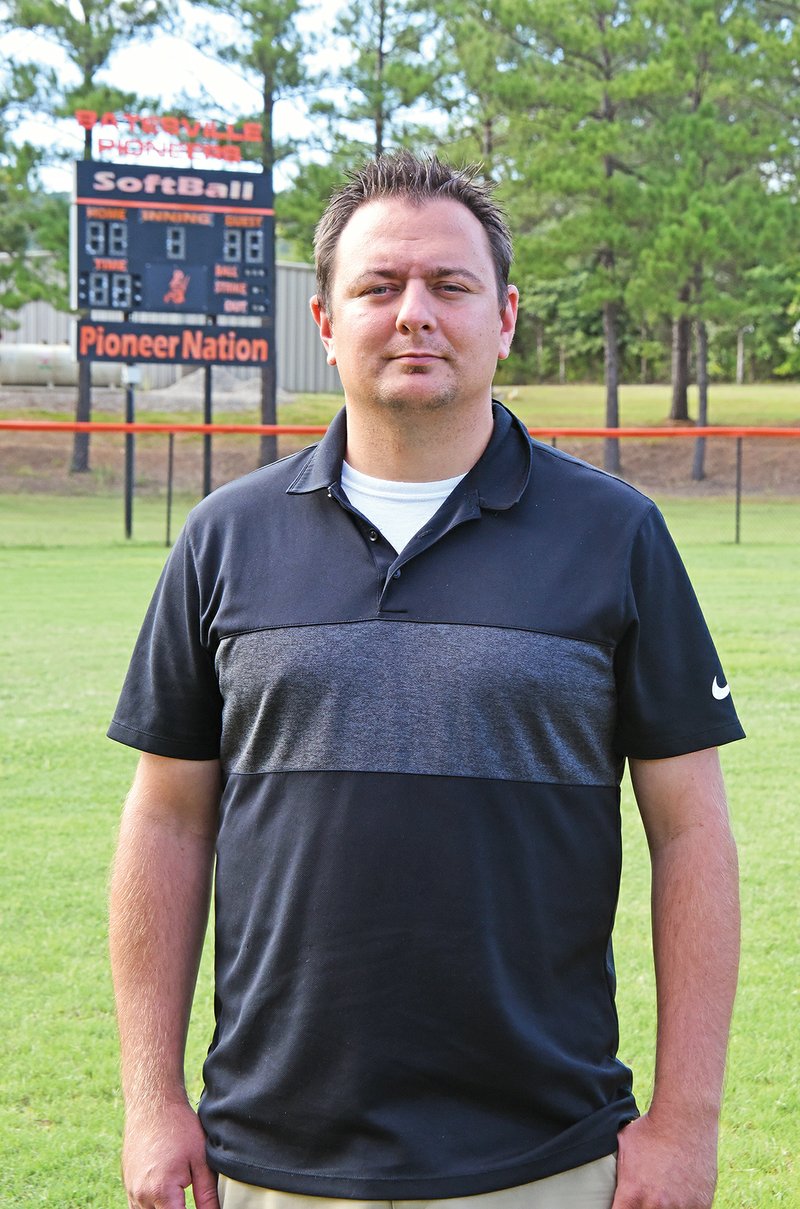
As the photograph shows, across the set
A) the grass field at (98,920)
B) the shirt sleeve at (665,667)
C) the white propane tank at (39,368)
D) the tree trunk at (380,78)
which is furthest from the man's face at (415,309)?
the white propane tank at (39,368)

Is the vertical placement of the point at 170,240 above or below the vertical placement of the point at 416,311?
above

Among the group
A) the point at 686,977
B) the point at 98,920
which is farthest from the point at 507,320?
the point at 98,920

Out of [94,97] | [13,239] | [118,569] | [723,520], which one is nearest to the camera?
[118,569]

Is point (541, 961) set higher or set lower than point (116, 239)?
lower

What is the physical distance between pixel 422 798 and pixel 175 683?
0.43 m

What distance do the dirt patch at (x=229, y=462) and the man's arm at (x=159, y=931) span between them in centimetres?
2607

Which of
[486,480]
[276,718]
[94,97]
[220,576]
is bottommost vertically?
[276,718]

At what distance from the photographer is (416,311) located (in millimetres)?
2004

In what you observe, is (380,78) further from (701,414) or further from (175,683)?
(175,683)

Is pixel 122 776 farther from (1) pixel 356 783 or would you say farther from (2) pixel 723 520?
(2) pixel 723 520

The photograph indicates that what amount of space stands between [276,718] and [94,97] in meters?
30.1

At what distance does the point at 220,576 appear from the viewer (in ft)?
6.61

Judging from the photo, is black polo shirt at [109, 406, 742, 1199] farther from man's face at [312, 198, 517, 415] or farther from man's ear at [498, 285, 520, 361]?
man's ear at [498, 285, 520, 361]

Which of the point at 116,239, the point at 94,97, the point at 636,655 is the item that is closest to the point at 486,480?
the point at 636,655
